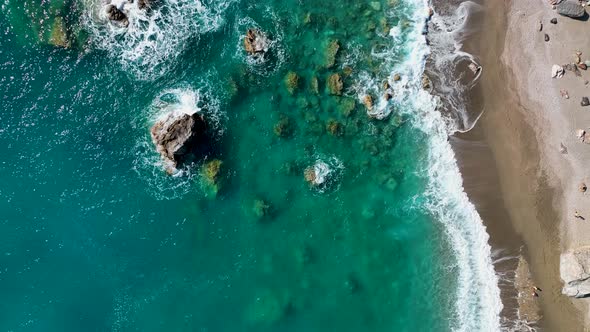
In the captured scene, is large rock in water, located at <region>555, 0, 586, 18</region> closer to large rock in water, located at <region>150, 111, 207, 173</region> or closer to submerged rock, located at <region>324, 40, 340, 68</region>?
submerged rock, located at <region>324, 40, 340, 68</region>

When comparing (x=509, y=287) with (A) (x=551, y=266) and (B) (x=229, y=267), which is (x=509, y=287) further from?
(B) (x=229, y=267)

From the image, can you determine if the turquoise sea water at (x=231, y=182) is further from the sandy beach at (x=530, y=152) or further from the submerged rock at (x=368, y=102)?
the sandy beach at (x=530, y=152)

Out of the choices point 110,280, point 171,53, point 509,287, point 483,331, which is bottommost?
point 483,331

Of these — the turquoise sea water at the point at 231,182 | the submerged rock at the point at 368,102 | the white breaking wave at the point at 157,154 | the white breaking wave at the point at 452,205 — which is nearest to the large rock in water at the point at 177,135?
the white breaking wave at the point at 157,154

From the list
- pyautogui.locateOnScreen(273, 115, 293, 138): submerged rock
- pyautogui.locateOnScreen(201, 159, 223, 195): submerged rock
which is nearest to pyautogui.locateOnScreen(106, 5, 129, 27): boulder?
pyautogui.locateOnScreen(201, 159, 223, 195): submerged rock

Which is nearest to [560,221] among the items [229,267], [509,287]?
[509,287]
